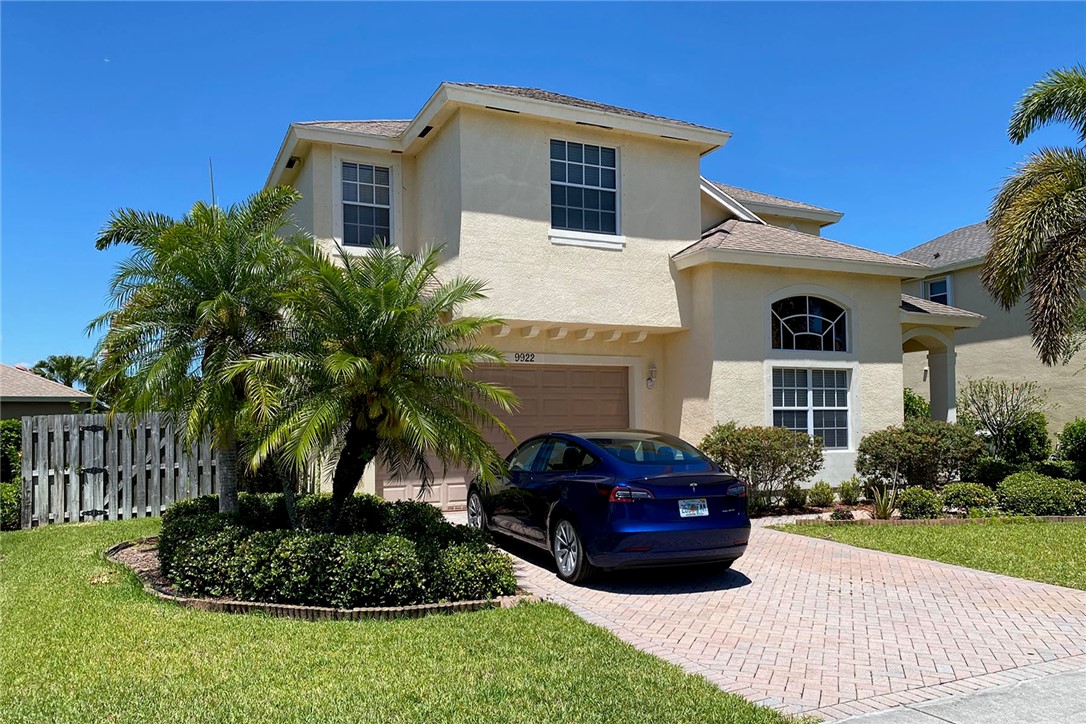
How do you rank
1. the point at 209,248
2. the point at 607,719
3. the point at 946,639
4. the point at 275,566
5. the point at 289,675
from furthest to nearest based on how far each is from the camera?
the point at 209,248 → the point at 275,566 → the point at 946,639 → the point at 289,675 → the point at 607,719

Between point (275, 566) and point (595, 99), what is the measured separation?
11516 millimetres

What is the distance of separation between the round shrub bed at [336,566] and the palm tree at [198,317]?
4.66ft

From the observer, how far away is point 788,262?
1441cm

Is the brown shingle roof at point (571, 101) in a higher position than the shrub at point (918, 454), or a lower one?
higher

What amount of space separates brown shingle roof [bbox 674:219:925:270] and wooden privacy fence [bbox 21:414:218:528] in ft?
30.7

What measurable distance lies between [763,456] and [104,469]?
35.7 feet

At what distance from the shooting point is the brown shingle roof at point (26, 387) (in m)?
20.8

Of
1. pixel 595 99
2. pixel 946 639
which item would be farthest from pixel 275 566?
pixel 595 99

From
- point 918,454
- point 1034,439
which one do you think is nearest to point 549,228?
point 918,454

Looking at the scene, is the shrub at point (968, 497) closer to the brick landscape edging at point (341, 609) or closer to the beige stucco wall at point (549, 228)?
the beige stucco wall at point (549, 228)

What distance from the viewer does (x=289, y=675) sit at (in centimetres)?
514

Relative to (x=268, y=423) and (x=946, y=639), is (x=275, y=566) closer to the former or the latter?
(x=268, y=423)

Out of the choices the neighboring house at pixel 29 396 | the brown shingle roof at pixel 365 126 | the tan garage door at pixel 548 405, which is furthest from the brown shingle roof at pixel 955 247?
the neighboring house at pixel 29 396

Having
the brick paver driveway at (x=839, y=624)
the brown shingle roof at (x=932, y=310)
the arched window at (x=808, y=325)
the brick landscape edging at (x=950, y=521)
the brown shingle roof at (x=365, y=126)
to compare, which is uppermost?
the brown shingle roof at (x=365, y=126)
